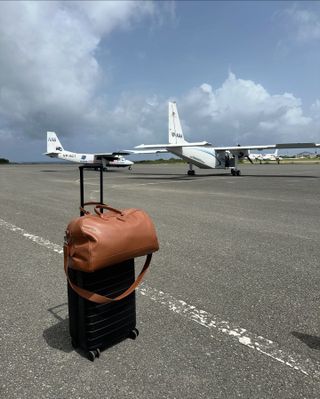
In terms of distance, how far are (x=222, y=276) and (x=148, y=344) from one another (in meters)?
1.91

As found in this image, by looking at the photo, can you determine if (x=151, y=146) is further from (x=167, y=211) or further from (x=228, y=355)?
A: (x=228, y=355)

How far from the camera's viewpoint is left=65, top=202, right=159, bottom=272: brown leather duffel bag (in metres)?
2.59

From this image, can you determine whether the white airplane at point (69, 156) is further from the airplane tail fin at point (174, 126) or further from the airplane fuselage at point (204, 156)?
the airplane fuselage at point (204, 156)

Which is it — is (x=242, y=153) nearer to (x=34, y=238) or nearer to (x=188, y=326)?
(x=34, y=238)

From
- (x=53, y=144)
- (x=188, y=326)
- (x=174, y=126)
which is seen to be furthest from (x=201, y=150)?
(x=188, y=326)

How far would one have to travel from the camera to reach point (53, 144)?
46.7m

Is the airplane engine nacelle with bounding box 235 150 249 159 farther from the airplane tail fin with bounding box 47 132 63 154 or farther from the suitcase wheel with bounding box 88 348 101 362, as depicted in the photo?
the suitcase wheel with bounding box 88 348 101 362

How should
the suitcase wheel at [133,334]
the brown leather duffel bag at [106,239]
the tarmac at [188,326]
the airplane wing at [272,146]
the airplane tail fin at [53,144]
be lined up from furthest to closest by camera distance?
the airplane tail fin at [53,144], the airplane wing at [272,146], the suitcase wheel at [133,334], the brown leather duffel bag at [106,239], the tarmac at [188,326]

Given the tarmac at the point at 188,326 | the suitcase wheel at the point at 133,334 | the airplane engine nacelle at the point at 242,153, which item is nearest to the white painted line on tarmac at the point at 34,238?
the tarmac at the point at 188,326

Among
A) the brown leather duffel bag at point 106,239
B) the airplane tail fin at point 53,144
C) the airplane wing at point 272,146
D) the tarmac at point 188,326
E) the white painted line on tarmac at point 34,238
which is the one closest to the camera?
the tarmac at point 188,326

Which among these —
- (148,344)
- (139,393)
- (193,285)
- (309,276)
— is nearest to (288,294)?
(309,276)

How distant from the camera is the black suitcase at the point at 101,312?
2803mm

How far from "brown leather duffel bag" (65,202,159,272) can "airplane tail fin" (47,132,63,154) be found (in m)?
45.5

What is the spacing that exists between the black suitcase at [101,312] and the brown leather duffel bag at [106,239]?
18 cm
